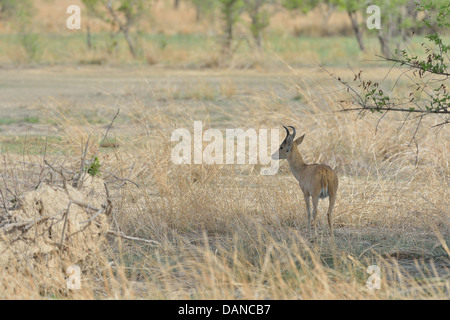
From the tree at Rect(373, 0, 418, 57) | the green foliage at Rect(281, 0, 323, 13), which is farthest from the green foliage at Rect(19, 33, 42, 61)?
the tree at Rect(373, 0, 418, 57)

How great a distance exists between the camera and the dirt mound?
5.11 meters

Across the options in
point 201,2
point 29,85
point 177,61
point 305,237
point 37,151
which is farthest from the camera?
point 201,2

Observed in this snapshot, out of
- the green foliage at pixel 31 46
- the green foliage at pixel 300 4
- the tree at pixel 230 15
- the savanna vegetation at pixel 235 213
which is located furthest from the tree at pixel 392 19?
the green foliage at pixel 31 46

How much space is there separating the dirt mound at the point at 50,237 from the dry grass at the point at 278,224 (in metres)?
0.13

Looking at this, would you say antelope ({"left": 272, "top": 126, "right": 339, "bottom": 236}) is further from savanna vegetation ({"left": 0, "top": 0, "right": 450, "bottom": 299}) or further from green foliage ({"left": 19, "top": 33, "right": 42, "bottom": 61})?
green foliage ({"left": 19, "top": 33, "right": 42, "bottom": 61})

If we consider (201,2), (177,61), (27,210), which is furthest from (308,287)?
(201,2)

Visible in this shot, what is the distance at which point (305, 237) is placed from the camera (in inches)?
249

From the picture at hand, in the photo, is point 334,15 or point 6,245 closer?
point 6,245

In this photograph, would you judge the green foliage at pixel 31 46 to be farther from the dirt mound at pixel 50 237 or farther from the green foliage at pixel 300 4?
the dirt mound at pixel 50 237

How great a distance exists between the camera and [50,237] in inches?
209

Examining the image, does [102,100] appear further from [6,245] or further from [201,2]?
[201,2]

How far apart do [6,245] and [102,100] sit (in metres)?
10.6

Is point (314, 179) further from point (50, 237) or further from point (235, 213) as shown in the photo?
point (50, 237)

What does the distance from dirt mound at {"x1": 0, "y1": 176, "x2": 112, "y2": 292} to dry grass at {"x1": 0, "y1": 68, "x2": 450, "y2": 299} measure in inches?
5.1
